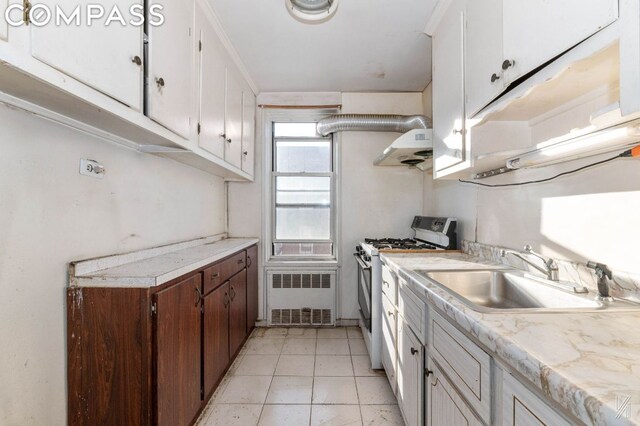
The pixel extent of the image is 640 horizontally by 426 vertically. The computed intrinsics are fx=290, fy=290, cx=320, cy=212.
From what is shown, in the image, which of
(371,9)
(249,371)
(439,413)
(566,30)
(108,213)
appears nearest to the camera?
(566,30)

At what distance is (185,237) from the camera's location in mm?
2344

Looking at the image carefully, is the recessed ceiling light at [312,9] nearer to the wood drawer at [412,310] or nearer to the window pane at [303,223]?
the wood drawer at [412,310]

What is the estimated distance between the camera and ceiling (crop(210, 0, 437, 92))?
2.01 metres

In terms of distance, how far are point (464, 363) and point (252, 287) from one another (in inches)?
93.5

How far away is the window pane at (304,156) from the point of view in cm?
351

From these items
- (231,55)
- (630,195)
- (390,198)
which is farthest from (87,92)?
(390,198)

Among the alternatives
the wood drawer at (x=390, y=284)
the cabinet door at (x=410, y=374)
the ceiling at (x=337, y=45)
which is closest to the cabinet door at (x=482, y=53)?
the ceiling at (x=337, y=45)

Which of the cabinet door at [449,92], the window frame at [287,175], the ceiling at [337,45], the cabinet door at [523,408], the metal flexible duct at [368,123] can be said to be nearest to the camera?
the cabinet door at [523,408]

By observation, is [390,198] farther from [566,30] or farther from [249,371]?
[566,30]

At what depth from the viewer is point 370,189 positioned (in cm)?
330

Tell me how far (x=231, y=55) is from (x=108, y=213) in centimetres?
168

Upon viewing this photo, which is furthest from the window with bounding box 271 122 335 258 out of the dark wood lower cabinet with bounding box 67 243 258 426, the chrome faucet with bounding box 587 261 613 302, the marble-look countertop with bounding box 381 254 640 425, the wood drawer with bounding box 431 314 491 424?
the chrome faucet with bounding box 587 261 613 302

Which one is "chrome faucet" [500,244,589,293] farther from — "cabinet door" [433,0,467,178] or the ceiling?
the ceiling

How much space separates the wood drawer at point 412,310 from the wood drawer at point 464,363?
104 millimetres
